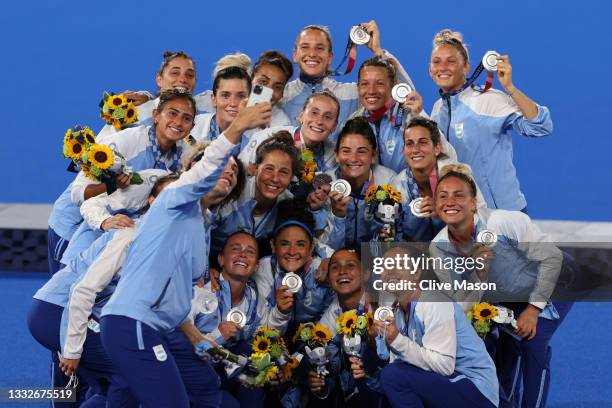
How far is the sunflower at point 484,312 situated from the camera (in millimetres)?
6453

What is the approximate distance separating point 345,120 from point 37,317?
2.22m

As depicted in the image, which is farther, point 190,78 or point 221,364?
point 190,78

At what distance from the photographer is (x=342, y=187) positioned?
6.79 m

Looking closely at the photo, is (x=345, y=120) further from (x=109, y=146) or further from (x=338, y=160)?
(x=109, y=146)

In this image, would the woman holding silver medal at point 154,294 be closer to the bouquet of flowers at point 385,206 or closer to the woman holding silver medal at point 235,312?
the woman holding silver medal at point 235,312

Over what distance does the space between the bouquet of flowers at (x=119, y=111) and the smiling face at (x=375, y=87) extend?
1336 millimetres

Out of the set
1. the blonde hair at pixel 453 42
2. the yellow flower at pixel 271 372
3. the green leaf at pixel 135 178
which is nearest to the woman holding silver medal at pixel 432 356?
the yellow flower at pixel 271 372

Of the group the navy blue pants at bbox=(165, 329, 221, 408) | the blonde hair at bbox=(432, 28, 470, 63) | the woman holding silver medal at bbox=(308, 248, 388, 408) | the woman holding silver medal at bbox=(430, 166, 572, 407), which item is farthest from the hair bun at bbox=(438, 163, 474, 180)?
the navy blue pants at bbox=(165, 329, 221, 408)

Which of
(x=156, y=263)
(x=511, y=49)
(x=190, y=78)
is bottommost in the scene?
(x=156, y=263)

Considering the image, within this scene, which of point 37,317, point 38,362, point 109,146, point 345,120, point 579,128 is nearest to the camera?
point 37,317

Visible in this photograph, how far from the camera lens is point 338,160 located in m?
6.98

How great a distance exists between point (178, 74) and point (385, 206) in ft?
5.65

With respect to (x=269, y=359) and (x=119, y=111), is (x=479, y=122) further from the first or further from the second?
(x=119, y=111)

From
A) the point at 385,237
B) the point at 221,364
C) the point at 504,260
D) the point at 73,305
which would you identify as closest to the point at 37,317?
the point at 73,305
